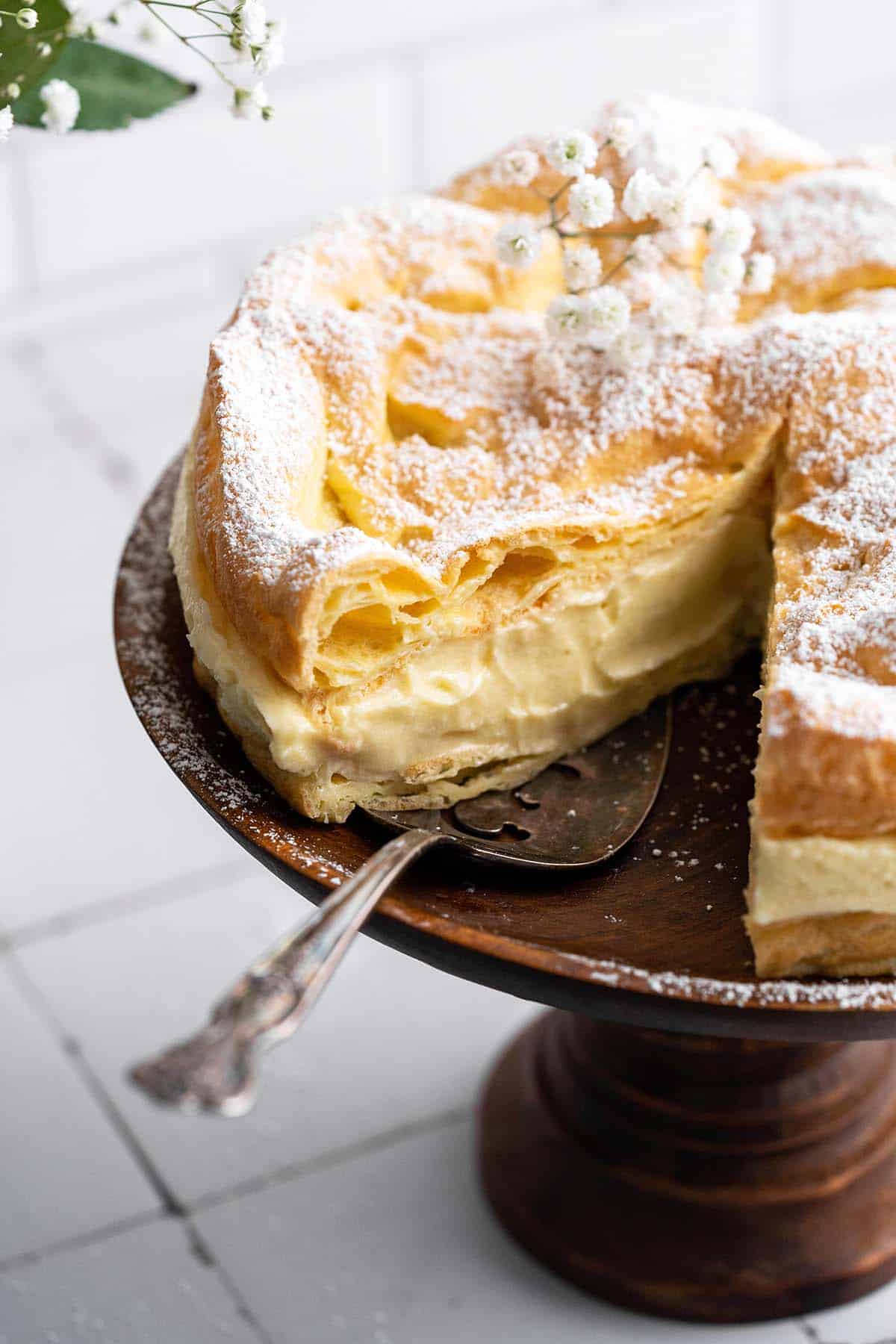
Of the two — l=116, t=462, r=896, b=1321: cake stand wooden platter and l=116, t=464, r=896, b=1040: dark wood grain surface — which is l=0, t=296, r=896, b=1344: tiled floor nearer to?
l=116, t=462, r=896, b=1321: cake stand wooden platter

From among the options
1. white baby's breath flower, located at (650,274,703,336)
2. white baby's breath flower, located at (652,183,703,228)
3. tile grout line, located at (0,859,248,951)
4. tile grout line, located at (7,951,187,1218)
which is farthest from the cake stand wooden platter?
white baby's breath flower, located at (652,183,703,228)

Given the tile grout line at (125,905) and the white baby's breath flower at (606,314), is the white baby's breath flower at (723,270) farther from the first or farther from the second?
the tile grout line at (125,905)

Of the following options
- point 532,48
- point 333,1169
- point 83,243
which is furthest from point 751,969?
point 532,48

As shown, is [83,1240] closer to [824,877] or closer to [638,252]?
[824,877]

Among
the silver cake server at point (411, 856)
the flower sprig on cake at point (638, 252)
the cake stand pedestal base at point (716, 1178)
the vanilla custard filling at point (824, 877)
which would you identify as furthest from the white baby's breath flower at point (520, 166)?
the cake stand pedestal base at point (716, 1178)

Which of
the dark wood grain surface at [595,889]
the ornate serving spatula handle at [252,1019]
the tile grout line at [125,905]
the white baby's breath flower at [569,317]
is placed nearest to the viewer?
the ornate serving spatula handle at [252,1019]

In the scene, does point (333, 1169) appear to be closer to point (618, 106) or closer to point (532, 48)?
point (618, 106)

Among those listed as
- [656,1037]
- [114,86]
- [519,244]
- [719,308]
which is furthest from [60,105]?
[656,1037]
